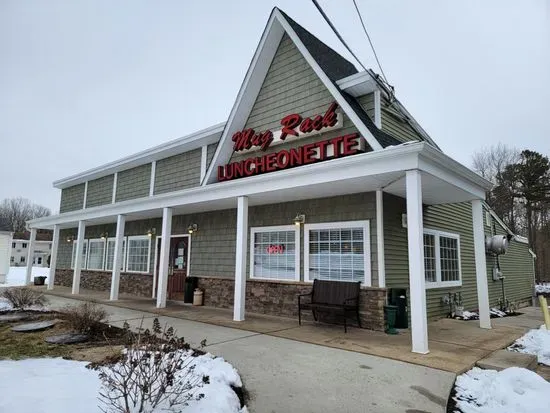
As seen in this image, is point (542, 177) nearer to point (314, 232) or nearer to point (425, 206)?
point (425, 206)

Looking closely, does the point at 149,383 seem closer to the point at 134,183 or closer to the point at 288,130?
the point at 288,130

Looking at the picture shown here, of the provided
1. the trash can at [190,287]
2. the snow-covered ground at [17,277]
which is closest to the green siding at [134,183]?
the trash can at [190,287]

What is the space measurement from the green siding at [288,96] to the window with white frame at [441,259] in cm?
406

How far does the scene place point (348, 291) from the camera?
24.2 ft

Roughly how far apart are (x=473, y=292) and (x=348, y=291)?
6409 mm

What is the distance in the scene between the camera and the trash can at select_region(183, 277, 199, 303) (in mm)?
10836

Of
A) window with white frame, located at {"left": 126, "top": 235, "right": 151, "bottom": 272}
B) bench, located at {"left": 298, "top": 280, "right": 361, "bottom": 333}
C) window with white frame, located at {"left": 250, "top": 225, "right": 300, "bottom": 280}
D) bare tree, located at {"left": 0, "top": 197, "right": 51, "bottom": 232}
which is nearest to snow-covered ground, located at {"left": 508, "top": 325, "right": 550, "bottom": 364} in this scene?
bench, located at {"left": 298, "top": 280, "right": 361, "bottom": 333}

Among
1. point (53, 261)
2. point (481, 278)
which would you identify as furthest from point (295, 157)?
point (53, 261)

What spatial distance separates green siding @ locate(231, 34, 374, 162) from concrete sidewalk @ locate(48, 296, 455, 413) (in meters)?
4.75

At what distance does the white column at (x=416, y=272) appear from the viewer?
5324 millimetres

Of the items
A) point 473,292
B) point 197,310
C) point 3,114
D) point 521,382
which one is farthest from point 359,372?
point 3,114

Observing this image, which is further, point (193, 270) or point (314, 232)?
point (193, 270)

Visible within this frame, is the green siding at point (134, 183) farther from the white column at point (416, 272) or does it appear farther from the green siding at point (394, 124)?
the white column at point (416, 272)

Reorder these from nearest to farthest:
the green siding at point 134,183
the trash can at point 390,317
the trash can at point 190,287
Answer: the trash can at point 390,317 → the trash can at point 190,287 → the green siding at point 134,183
